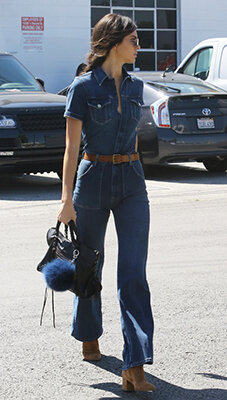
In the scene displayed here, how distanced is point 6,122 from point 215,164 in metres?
3.80

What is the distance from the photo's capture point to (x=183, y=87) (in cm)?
1334

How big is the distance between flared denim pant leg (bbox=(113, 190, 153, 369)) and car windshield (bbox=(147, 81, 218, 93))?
8.73m

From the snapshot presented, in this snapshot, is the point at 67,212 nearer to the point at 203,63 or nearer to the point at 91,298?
the point at 91,298

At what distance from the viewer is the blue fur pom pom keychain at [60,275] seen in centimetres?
438

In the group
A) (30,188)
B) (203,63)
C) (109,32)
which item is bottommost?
(30,188)

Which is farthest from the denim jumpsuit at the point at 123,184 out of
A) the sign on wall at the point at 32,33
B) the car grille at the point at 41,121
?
the sign on wall at the point at 32,33

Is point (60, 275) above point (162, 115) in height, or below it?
above

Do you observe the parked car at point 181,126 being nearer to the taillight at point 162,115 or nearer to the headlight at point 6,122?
the taillight at point 162,115

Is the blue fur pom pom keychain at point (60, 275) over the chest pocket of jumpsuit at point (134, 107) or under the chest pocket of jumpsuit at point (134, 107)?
under

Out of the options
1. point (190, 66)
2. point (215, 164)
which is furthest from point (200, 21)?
point (215, 164)

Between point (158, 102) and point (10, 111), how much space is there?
7.57ft

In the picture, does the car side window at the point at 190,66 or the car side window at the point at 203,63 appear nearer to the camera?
the car side window at the point at 203,63

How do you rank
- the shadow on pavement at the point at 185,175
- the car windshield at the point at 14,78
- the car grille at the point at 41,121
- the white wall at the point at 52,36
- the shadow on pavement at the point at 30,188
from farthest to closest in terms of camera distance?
the white wall at the point at 52,36 → the car windshield at the point at 14,78 → the shadow on pavement at the point at 185,175 → the car grille at the point at 41,121 → the shadow on pavement at the point at 30,188

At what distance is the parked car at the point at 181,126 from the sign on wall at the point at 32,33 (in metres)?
14.1
